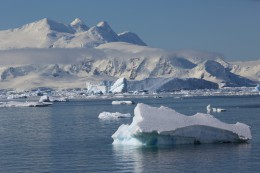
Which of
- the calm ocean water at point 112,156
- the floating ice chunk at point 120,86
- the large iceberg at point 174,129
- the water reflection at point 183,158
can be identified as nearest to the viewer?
the water reflection at point 183,158

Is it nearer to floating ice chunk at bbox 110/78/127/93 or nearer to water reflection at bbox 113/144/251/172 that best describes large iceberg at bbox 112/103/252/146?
water reflection at bbox 113/144/251/172

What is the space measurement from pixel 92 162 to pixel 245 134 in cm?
828

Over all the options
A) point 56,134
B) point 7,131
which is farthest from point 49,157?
point 7,131

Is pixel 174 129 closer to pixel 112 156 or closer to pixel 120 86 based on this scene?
pixel 112 156

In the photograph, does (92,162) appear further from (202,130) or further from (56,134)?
(56,134)

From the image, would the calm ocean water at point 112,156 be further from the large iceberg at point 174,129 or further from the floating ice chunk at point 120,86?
the floating ice chunk at point 120,86

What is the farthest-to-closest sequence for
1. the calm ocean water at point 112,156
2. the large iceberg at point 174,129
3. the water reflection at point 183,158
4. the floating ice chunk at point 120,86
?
the floating ice chunk at point 120,86
the large iceberg at point 174,129
the calm ocean water at point 112,156
the water reflection at point 183,158

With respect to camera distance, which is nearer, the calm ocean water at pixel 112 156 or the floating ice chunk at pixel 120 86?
the calm ocean water at pixel 112 156

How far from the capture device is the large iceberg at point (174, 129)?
2953 centimetres

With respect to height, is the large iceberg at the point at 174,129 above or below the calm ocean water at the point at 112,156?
above

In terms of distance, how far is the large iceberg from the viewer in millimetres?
29531

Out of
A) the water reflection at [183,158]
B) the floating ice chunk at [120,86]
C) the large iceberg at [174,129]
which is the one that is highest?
the floating ice chunk at [120,86]


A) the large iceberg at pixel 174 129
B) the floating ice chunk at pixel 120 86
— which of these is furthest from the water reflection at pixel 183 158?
the floating ice chunk at pixel 120 86

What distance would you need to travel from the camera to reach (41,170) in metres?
26.2
